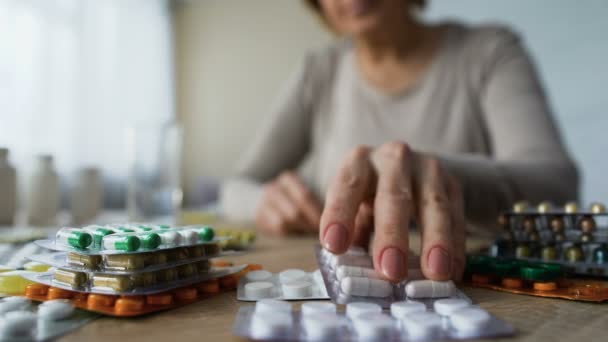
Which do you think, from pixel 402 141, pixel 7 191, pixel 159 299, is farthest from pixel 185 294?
pixel 7 191

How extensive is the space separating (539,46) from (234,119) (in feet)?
7.13

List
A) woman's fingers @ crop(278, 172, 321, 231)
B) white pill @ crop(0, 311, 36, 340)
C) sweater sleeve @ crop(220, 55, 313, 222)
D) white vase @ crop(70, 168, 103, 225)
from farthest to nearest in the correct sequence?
sweater sleeve @ crop(220, 55, 313, 222)
white vase @ crop(70, 168, 103, 225)
woman's fingers @ crop(278, 172, 321, 231)
white pill @ crop(0, 311, 36, 340)

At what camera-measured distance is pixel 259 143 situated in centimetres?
146

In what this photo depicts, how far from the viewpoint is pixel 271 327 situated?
10.7 inches

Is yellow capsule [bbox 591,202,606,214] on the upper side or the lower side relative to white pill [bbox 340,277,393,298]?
upper

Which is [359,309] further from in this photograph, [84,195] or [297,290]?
[84,195]

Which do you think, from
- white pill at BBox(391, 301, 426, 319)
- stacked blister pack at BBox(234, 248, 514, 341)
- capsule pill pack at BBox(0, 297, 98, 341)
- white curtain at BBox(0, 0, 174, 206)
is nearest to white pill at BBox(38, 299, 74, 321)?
capsule pill pack at BBox(0, 297, 98, 341)

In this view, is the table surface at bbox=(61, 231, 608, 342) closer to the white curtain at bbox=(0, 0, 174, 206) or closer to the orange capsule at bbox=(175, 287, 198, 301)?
the orange capsule at bbox=(175, 287, 198, 301)

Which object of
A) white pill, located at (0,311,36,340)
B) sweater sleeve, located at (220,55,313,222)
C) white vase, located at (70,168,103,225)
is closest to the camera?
white pill, located at (0,311,36,340)

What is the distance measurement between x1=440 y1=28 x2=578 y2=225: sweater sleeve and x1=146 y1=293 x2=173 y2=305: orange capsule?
0.52 meters

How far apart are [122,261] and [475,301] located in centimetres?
29

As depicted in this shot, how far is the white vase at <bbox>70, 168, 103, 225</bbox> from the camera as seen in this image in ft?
3.34

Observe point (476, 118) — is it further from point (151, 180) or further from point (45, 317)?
point (45, 317)

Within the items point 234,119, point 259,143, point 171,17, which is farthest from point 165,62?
point 259,143
